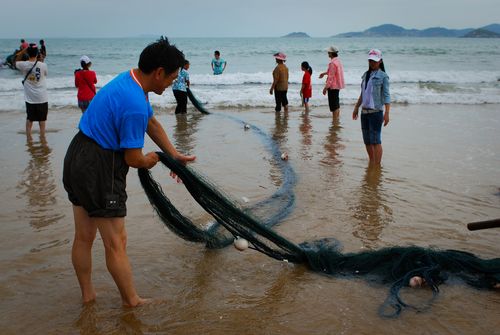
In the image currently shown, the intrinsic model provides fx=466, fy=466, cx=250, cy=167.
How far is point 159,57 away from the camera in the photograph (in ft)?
9.52

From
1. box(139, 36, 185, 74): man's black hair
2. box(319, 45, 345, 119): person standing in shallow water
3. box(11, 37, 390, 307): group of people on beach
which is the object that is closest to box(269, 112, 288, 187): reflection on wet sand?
box(319, 45, 345, 119): person standing in shallow water

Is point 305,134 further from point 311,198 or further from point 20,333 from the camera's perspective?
point 20,333

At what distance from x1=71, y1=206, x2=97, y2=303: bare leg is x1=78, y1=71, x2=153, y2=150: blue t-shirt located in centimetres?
52

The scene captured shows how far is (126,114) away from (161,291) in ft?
4.92

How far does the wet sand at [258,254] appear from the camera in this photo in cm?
318

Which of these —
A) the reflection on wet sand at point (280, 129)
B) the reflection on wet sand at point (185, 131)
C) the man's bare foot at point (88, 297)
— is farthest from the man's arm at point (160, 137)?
the reflection on wet sand at point (280, 129)

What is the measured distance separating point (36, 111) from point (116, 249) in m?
7.19

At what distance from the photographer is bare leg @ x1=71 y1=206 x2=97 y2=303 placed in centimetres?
304

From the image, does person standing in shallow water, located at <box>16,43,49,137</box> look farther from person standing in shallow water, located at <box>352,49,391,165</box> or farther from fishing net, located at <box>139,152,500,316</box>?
fishing net, located at <box>139,152,500,316</box>

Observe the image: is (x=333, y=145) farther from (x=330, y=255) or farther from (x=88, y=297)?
(x=88, y=297)

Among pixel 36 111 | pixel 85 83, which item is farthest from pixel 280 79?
pixel 36 111

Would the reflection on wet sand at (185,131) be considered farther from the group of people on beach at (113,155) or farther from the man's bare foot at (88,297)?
the group of people on beach at (113,155)

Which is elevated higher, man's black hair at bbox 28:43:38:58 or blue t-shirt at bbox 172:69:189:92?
man's black hair at bbox 28:43:38:58

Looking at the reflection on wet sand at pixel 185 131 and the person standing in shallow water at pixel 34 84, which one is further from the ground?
the person standing in shallow water at pixel 34 84
